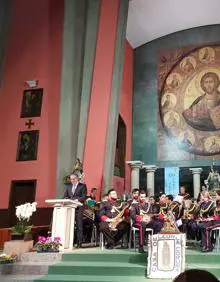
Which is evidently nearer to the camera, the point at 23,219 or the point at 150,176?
the point at 23,219

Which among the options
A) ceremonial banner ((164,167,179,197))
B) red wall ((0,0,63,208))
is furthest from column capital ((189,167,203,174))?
red wall ((0,0,63,208))

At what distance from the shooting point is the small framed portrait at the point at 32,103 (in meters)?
11.4

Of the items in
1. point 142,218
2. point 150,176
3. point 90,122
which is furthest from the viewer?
point 150,176

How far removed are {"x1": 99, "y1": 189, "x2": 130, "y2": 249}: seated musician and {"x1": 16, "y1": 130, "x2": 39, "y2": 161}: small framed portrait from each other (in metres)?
3.82

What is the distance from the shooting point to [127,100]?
16.4 m

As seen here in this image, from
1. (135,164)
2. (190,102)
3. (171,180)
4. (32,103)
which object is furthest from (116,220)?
(190,102)

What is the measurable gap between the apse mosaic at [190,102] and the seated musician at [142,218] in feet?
26.1

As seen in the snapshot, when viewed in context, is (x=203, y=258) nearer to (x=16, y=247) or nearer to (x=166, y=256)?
(x=166, y=256)

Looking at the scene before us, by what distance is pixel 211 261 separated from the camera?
6.26 m

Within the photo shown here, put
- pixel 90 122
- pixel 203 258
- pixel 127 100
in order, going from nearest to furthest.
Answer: pixel 203 258 < pixel 90 122 < pixel 127 100

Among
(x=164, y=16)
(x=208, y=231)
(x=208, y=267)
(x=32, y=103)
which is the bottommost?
(x=208, y=267)

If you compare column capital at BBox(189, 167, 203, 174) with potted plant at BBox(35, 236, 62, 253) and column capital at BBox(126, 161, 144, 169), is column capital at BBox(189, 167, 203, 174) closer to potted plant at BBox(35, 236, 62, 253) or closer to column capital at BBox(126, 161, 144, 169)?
column capital at BBox(126, 161, 144, 169)

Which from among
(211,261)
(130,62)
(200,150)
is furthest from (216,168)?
(211,261)

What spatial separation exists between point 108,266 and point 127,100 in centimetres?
1103
